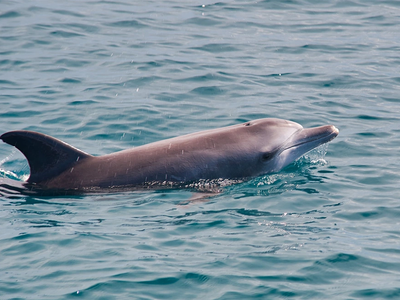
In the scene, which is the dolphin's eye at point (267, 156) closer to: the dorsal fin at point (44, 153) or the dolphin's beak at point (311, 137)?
the dolphin's beak at point (311, 137)

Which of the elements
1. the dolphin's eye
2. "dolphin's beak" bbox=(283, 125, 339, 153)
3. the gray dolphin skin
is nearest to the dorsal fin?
the gray dolphin skin

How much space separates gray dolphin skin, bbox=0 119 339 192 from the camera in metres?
12.9

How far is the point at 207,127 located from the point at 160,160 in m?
4.69

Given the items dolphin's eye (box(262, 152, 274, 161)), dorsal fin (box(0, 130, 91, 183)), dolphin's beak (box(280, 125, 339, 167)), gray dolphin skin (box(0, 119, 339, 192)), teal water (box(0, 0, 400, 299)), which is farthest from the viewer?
dolphin's beak (box(280, 125, 339, 167))

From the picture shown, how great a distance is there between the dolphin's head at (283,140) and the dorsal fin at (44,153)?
149 inches

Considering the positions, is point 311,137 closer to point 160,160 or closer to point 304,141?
point 304,141

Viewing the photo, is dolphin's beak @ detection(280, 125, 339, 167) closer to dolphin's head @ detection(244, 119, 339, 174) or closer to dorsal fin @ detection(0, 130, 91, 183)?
dolphin's head @ detection(244, 119, 339, 174)

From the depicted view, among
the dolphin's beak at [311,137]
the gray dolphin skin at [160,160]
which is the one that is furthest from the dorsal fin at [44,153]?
the dolphin's beak at [311,137]

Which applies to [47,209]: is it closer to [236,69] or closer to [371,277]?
[371,277]

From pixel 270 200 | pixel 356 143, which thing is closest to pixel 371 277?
pixel 270 200

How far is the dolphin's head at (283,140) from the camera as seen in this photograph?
46.4 ft

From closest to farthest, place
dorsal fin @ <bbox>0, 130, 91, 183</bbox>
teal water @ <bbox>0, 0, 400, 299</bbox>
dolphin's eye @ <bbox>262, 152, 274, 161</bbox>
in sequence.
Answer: teal water @ <bbox>0, 0, 400, 299</bbox> → dorsal fin @ <bbox>0, 130, 91, 183</bbox> → dolphin's eye @ <bbox>262, 152, 274, 161</bbox>

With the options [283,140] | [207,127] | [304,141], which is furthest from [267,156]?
[207,127]

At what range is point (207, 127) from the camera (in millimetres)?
17734
